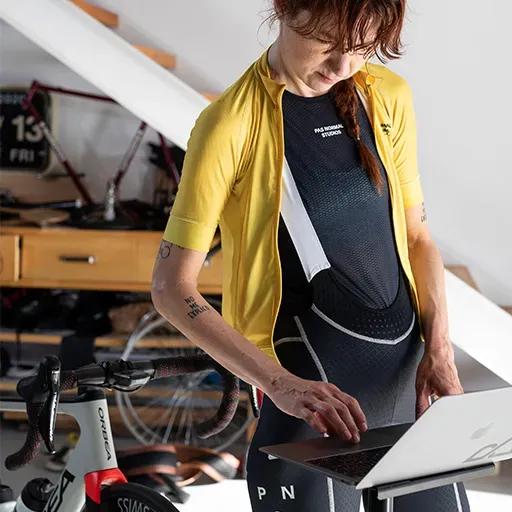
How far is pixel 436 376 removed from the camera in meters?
1.66

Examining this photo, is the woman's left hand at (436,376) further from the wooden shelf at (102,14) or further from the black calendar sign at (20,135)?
the black calendar sign at (20,135)

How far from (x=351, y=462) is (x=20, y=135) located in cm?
383

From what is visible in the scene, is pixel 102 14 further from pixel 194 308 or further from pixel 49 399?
pixel 194 308

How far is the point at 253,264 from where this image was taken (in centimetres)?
166

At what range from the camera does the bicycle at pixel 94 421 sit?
68.2 inches

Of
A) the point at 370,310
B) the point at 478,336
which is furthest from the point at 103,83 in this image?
the point at 370,310

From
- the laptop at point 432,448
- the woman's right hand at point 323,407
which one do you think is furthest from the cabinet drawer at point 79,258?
the laptop at point 432,448

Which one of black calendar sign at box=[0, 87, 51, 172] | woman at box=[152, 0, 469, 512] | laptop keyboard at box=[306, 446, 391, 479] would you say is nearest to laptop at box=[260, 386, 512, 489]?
laptop keyboard at box=[306, 446, 391, 479]

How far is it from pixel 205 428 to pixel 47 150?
307 centimetres

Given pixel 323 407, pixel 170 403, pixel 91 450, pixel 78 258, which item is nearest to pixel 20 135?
pixel 78 258

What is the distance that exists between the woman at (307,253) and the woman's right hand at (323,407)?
0.43 ft

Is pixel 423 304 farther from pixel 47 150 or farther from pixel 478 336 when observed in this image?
pixel 47 150

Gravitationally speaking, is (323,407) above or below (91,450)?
above

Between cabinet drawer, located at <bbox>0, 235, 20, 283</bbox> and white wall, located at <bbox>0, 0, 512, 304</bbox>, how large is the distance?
102cm
